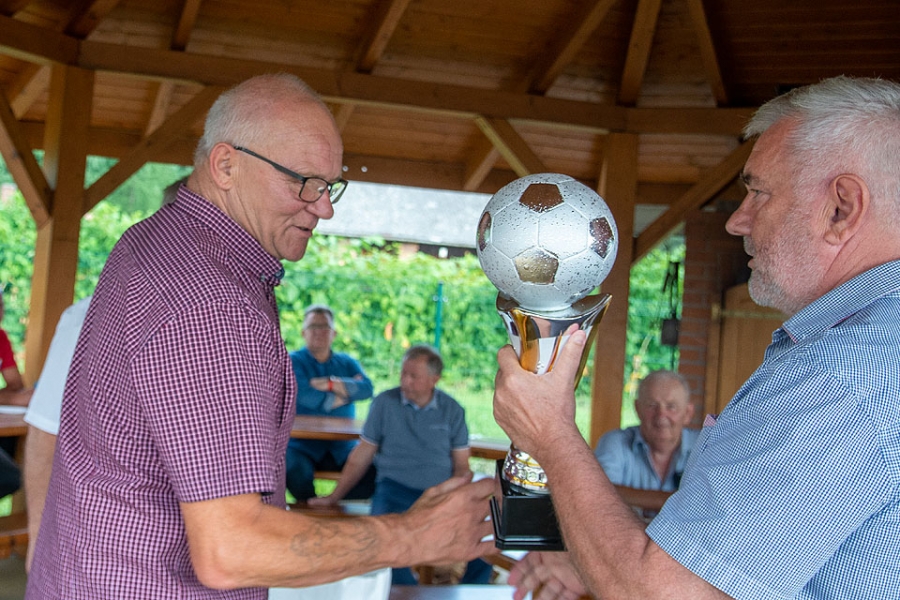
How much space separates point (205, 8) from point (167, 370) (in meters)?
5.55

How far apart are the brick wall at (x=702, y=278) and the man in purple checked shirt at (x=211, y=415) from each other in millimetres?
5604

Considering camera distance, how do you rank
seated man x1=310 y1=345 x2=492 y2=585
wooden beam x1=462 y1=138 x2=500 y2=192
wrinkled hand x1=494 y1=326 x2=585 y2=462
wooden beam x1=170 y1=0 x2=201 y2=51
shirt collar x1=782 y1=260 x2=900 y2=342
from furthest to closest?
wooden beam x1=462 y1=138 x2=500 y2=192, wooden beam x1=170 y1=0 x2=201 y2=51, seated man x1=310 y1=345 x2=492 y2=585, wrinkled hand x1=494 y1=326 x2=585 y2=462, shirt collar x1=782 y1=260 x2=900 y2=342

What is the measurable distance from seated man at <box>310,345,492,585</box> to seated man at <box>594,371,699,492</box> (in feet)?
4.33

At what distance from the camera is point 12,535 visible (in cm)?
459

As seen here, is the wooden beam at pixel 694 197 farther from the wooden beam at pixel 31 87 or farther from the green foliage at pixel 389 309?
the wooden beam at pixel 31 87

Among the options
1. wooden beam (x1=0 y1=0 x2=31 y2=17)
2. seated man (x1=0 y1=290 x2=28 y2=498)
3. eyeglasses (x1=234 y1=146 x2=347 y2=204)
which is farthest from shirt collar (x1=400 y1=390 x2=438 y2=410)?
eyeglasses (x1=234 y1=146 x2=347 y2=204)

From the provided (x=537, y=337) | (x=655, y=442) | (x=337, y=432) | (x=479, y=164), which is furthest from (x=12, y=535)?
(x=479, y=164)

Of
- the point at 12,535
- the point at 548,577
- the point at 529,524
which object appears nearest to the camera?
the point at 529,524

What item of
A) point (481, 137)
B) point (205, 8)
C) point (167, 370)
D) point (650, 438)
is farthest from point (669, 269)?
point (167, 370)

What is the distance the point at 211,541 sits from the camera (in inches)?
60.4

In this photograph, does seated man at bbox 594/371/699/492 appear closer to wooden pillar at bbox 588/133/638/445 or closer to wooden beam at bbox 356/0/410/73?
wooden pillar at bbox 588/133/638/445

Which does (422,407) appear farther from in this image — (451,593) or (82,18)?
(82,18)

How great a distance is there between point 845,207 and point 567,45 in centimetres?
510

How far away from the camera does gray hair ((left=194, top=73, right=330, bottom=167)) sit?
6.04ft
